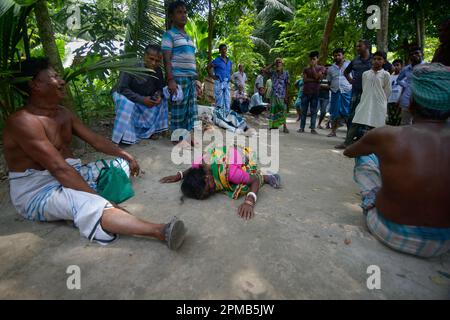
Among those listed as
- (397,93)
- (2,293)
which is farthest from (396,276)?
(397,93)

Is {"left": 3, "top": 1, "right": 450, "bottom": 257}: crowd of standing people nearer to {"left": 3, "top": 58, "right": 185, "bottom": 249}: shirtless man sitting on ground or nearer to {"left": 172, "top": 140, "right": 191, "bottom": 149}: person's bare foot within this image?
{"left": 3, "top": 58, "right": 185, "bottom": 249}: shirtless man sitting on ground

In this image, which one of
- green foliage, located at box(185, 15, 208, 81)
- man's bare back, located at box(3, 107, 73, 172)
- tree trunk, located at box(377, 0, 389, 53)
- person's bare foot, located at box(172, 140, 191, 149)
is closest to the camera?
man's bare back, located at box(3, 107, 73, 172)

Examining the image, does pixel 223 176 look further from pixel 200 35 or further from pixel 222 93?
pixel 200 35

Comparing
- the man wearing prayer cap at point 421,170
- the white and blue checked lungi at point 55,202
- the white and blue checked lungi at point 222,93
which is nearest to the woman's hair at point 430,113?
the man wearing prayer cap at point 421,170

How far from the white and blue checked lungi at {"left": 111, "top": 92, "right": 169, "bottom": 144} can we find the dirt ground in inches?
58.9

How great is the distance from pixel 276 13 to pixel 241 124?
1216 centimetres

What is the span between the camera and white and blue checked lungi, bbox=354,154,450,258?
172cm

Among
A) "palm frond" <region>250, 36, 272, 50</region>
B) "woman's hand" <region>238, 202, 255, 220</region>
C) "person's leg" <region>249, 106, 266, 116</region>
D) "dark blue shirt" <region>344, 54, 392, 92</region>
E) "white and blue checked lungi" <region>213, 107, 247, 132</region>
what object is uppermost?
A: "palm frond" <region>250, 36, 272, 50</region>

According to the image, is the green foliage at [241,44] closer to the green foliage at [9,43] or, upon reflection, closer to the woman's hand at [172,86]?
the woman's hand at [172,86]

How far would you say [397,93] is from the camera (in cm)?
525

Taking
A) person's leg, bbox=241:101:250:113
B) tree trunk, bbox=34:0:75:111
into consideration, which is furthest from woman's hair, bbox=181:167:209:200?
person's leg, bbox=241:101:250:113

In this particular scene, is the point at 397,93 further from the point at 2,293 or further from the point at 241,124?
the point at 2,293

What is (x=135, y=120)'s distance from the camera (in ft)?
13.5

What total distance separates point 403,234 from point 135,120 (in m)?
3.48
